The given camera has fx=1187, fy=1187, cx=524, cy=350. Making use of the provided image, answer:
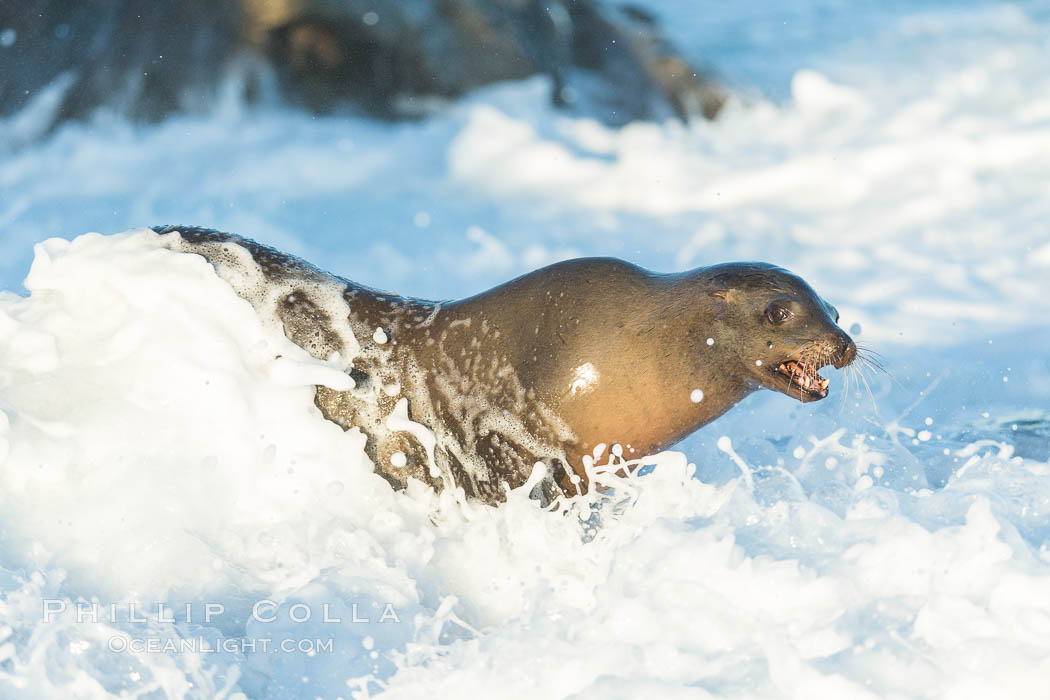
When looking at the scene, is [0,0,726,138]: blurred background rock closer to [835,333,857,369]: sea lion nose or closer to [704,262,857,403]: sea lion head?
[704,262,857,403]: sea lion head

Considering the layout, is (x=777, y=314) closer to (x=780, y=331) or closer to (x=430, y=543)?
(x=780, y=331)

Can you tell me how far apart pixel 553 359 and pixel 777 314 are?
668mm

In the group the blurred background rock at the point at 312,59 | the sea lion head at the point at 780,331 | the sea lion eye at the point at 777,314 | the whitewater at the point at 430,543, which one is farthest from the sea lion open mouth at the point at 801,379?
the blurred background rock at the point at 312,59

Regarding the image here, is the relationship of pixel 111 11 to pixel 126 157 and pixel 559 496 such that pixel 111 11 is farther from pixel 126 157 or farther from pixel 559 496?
pixel 559 496

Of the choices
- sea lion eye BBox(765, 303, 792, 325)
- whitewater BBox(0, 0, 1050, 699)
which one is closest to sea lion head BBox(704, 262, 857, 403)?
sea lion eye BBox(765, 303, 792, 325)

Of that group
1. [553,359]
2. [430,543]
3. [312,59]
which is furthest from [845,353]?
[312,59]

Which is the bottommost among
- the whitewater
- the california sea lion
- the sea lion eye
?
the whitewater

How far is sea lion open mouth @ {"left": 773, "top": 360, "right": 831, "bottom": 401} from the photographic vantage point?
3.35 metres

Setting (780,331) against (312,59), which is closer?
(780,331)

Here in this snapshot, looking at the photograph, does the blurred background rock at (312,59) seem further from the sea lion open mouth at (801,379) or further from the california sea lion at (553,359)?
the sea lion open mouth at (801,379)

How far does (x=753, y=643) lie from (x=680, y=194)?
671cm

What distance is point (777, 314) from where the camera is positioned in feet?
11.1

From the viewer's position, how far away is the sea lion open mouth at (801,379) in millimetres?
3350

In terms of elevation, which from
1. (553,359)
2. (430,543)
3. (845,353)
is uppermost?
(845,353)
